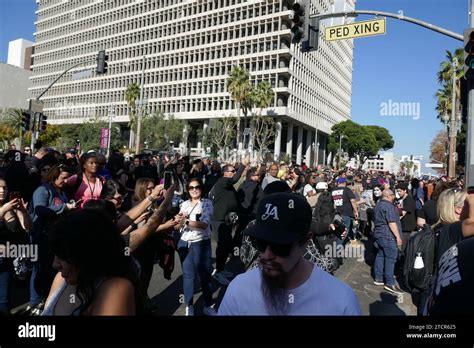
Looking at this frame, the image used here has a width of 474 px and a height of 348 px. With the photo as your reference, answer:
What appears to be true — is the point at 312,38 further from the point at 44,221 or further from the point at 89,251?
the point at 89,251

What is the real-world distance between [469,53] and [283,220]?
7.48 meters

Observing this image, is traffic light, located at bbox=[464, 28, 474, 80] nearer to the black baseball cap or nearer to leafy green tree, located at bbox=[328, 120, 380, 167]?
the black baseball cap

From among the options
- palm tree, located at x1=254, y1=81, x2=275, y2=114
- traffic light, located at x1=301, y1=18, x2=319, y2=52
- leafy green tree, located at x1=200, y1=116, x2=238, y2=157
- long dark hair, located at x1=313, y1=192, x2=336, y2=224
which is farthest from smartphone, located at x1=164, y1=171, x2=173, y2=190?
leafy green tree, located at x1=200, y1=116, x2=238, y2=157

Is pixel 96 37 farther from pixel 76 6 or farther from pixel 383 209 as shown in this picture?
pixel 383 209

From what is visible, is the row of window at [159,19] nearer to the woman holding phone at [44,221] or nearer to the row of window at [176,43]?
the row of window at [176,43]

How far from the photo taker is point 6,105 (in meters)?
83.8

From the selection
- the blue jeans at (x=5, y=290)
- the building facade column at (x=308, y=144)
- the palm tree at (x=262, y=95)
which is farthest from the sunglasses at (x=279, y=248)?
the building facade column at (x=308, y=144)

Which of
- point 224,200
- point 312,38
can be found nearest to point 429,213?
point 224,200

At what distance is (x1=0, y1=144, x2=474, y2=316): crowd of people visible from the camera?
1741mm

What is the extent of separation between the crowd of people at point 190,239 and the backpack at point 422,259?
0.08 meters

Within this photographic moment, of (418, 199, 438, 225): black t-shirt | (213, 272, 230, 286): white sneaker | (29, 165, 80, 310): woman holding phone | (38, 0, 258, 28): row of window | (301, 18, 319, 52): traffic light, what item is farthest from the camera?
(38, 0, 258, 28): row of window

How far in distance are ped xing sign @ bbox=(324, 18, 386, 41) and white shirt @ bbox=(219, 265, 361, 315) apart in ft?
24.8

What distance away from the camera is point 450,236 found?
10.7ft

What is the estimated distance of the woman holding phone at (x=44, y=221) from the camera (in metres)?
4.54
